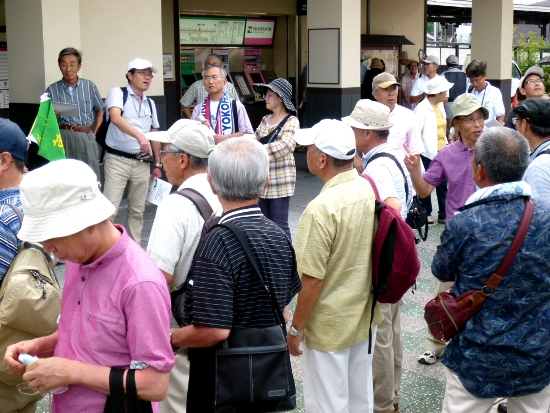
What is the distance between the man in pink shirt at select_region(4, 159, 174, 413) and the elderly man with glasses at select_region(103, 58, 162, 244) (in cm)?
534

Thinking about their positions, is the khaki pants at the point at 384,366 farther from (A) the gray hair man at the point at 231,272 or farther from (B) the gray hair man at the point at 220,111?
(B) the gray hair man at the point at 220,111

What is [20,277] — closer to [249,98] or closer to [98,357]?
[98,357]

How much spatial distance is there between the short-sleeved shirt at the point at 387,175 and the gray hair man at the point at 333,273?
1.79 feet

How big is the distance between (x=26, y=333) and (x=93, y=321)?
0.73 meters

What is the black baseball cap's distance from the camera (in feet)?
14.3

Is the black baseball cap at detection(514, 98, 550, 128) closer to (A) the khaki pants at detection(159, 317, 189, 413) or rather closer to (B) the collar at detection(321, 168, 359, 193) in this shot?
(B) the collar at detection(321, 168, 359, 193)

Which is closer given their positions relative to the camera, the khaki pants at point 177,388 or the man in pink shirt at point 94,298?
the man in pink shirt at point 94,298

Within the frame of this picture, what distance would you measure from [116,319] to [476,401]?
1667mm

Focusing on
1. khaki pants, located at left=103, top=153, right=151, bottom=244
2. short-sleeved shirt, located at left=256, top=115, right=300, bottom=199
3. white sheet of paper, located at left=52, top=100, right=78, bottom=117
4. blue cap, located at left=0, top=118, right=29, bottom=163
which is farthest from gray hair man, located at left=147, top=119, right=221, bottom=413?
white sheet of paper, located at left=52, top=100, right=78, bottom=117

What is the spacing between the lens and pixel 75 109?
25.4ft

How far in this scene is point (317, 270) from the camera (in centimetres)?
347

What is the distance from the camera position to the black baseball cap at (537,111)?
4367 mm

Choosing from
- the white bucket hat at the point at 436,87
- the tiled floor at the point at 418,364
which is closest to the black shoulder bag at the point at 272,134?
the tiled floor at the point at 418,364

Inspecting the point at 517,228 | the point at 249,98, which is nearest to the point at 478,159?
the point at 517,228
